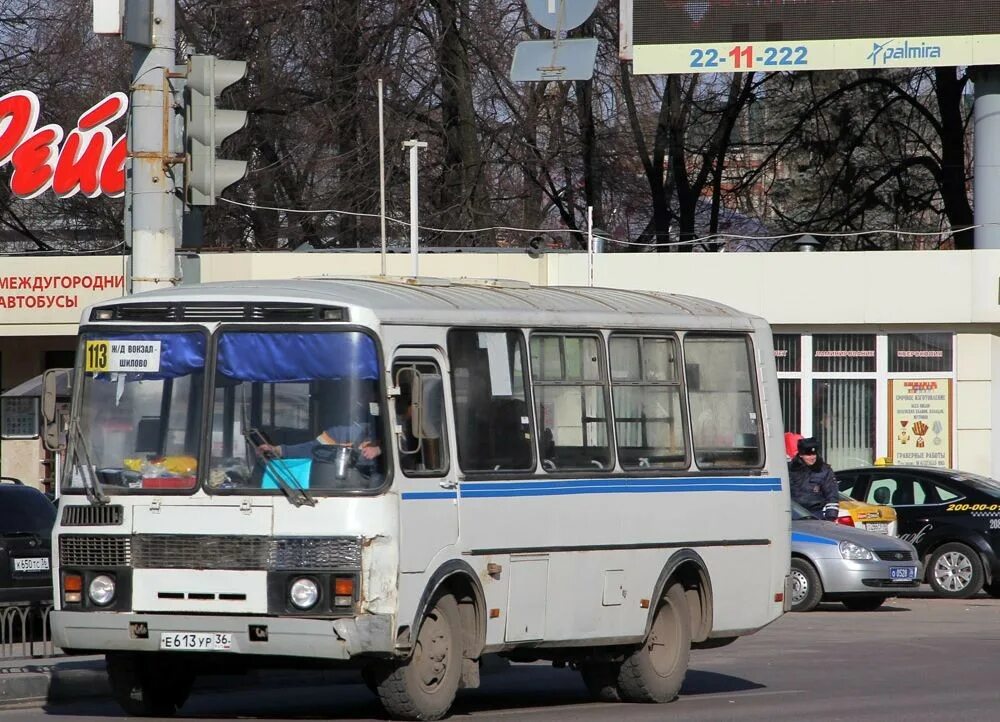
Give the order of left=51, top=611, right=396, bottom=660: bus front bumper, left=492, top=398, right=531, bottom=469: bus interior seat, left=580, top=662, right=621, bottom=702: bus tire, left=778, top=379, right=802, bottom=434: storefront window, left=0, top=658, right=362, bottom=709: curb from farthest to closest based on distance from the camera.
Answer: left=778, top=379, right=802, bottom=434: storefront window → left=580, top=662, right=621, bottom=702: bus tire → left=0, top=658, right=362, bottom=709: curb → left=492, top=398, right=531, bottom=469: bus interior seat → left=51, top=611, right=396, bottom=660: bus front bumper

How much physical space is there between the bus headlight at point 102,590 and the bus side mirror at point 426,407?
185 cm

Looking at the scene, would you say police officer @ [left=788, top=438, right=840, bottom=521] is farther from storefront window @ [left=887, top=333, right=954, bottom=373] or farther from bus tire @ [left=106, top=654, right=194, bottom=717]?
bus tire @ [left=106, top=654, right=194, bottom=717]

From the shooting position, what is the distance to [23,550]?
51.9ft

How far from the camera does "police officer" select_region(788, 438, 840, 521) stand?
2186cm

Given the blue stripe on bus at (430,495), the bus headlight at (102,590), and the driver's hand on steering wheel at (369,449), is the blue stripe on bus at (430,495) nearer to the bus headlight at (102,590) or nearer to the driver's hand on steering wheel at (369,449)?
the driver's hand on steering wheel at (369,449)

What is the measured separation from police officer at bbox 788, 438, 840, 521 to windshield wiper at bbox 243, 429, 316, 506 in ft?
40.5

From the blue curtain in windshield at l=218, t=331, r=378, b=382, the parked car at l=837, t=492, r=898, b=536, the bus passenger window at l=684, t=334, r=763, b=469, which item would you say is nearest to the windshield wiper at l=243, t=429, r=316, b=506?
the blue curtain in windshield at l=218, t=331, r=378, b=382

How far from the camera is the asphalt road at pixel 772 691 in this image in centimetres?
1170

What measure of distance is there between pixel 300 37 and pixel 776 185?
10833mm

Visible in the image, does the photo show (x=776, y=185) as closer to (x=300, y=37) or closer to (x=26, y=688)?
(x=300, y=37)

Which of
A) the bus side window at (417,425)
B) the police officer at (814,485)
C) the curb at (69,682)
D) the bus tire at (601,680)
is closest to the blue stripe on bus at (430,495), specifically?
the bus side window at (417,425)

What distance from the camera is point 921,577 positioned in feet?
74.2

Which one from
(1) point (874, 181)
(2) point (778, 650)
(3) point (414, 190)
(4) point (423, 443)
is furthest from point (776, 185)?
(4) point (423, 443)

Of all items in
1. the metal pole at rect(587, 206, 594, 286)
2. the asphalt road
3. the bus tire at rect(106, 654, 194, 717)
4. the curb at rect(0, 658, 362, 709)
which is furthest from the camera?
the metal pole at rect(587, 206, 594, 286)
